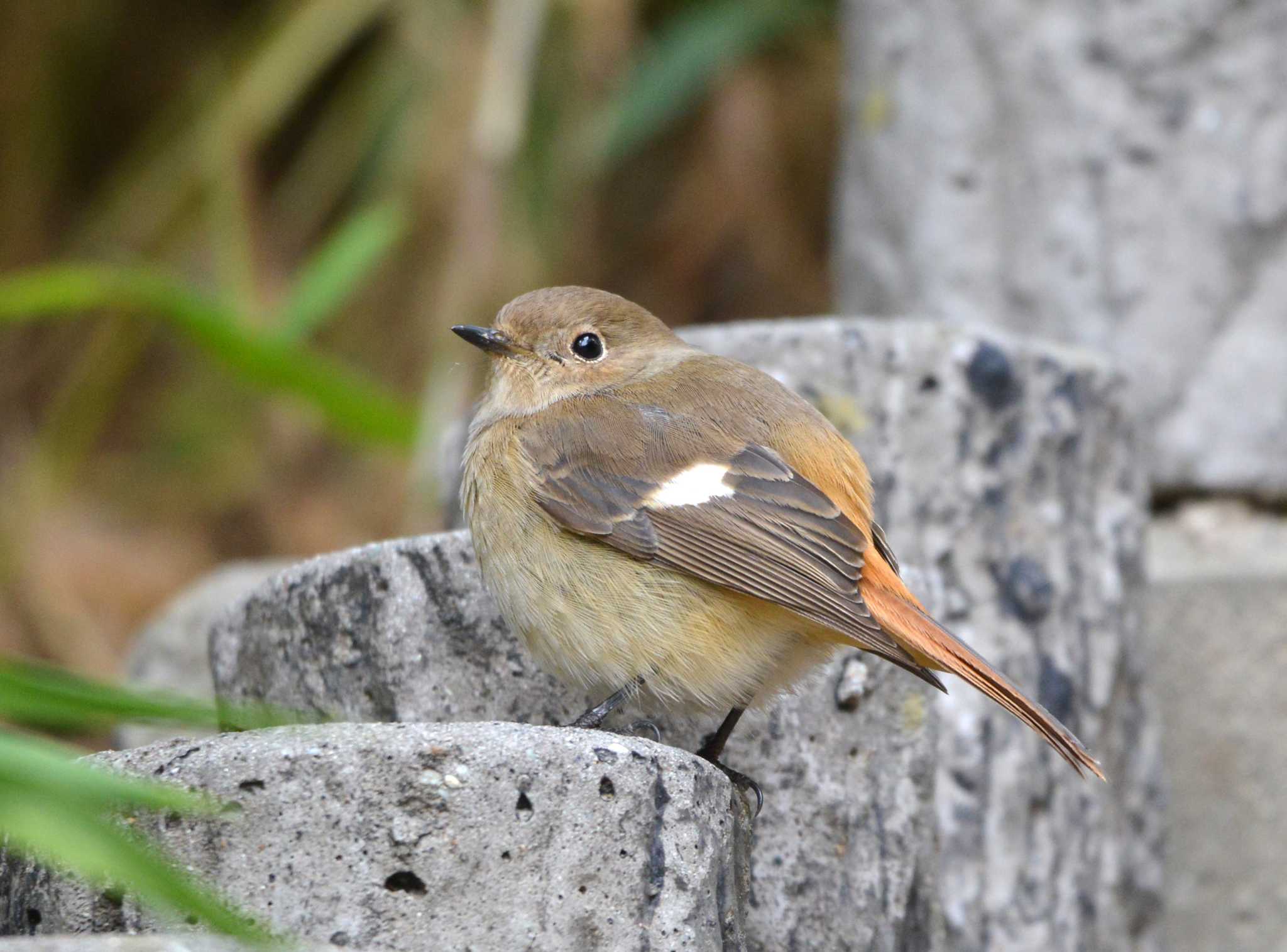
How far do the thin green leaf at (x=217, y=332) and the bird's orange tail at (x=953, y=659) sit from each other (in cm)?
195

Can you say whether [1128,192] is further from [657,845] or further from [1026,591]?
[657,845]

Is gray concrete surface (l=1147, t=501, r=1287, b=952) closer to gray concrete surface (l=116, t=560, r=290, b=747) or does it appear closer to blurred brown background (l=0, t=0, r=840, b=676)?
gray concrete surface (l=116, t=560, r=290, b=747)

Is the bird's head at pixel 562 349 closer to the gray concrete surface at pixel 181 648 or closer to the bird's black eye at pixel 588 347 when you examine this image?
the bird's black eye at pixel 588 347

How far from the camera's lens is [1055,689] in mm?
3404

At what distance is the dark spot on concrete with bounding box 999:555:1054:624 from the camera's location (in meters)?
3.40

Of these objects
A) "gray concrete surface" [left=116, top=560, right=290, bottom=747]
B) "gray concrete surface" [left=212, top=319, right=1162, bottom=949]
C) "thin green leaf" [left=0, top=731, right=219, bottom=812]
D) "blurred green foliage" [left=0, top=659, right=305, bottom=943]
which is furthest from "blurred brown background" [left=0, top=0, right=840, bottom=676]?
"thin green leaf" [left=0, top=731, right=219, bottom=812]

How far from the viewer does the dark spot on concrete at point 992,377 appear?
11.1ft

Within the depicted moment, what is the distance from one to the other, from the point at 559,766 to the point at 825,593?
2.09 feet

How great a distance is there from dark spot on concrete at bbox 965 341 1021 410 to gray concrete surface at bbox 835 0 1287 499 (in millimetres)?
932

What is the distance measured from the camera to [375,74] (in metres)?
6.38

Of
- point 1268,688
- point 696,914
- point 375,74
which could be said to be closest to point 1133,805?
point 1268,688

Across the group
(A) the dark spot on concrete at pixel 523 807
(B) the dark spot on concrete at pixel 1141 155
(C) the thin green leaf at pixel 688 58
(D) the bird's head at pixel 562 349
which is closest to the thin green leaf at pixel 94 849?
(A) the dark spot on concrete at pixel 523 807

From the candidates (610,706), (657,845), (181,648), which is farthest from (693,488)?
(181,648)

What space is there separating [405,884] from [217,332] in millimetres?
2243
